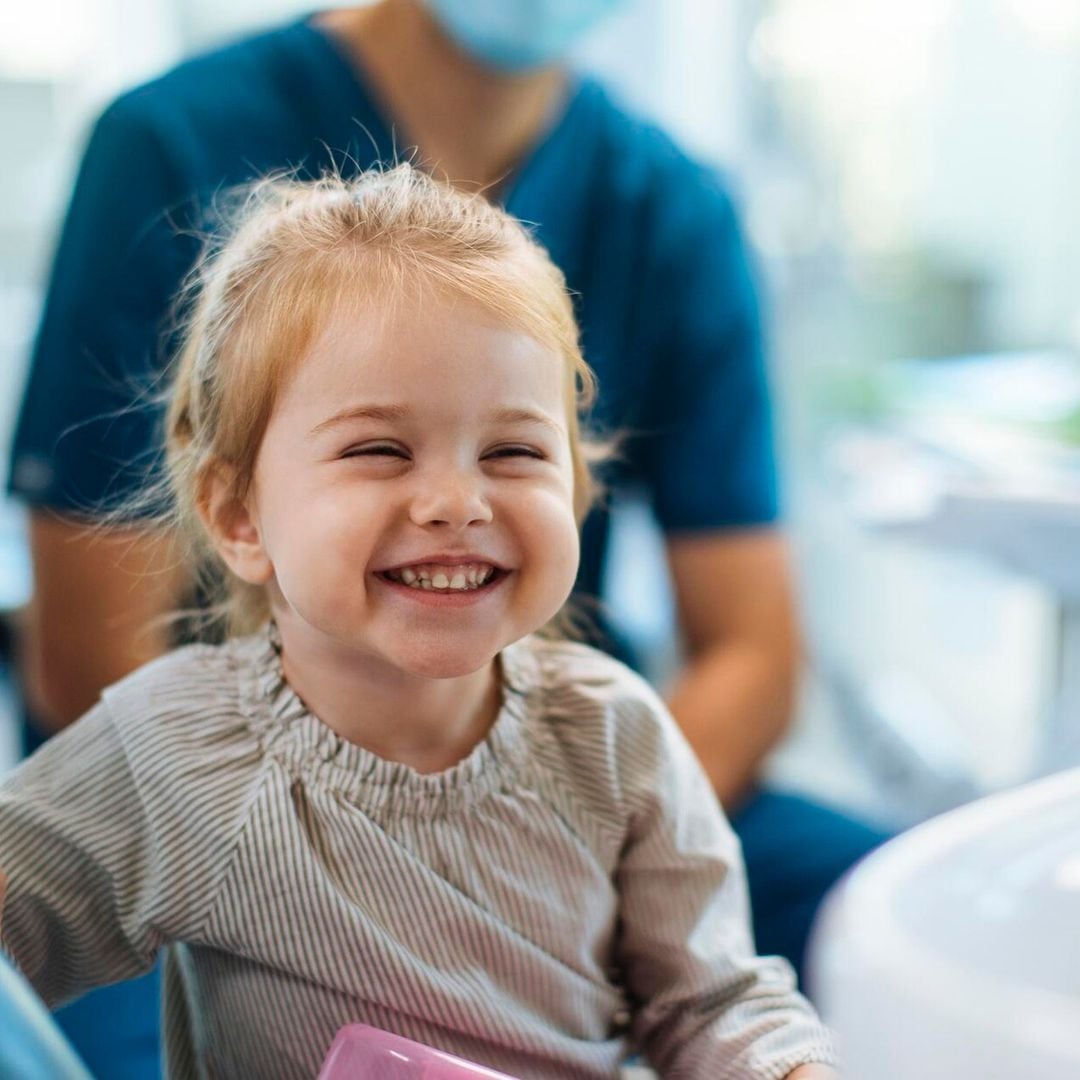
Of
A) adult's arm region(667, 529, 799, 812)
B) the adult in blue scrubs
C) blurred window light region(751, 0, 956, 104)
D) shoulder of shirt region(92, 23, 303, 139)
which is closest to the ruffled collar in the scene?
the adult in blue scrubs

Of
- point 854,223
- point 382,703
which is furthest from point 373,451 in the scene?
point 854,223

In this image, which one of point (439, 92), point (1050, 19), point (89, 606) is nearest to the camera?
point (89, 606)

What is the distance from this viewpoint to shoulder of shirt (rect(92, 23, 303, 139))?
0.95 m

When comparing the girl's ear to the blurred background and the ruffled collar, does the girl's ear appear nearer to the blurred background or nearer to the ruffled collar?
the ruffled collar

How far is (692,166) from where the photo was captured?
109cm

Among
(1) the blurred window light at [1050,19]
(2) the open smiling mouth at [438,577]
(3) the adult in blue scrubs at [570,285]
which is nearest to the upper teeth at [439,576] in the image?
(2) the open smiling mouth at [438,577]

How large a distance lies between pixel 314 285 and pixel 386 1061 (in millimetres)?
317

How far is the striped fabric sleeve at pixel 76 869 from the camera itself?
58 cm

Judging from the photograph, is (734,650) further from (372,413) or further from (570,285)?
(372,413)

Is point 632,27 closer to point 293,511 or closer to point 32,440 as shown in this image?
point 32,440

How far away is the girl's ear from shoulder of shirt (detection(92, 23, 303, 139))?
0.40m

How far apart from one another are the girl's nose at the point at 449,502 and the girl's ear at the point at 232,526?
10 cm

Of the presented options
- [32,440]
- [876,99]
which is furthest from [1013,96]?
[32,440]

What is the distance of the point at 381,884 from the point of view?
622mm
